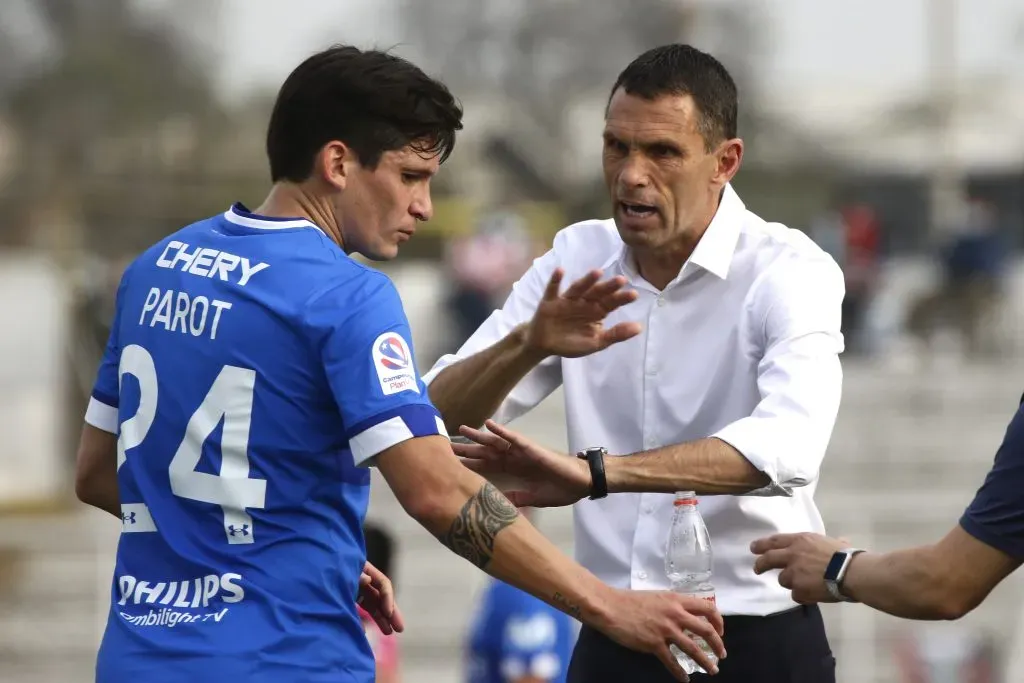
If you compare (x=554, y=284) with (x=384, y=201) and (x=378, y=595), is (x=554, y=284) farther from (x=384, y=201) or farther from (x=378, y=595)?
(x=378, y=595)

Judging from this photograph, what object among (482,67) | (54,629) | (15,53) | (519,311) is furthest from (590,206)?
(519,311)

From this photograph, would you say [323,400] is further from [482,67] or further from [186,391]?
[482,67]

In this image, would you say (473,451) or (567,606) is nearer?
(567,606)

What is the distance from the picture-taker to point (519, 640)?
750cm

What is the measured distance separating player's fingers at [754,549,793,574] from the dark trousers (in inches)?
11.4

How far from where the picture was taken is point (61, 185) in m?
40.2

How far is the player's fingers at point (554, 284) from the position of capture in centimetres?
401

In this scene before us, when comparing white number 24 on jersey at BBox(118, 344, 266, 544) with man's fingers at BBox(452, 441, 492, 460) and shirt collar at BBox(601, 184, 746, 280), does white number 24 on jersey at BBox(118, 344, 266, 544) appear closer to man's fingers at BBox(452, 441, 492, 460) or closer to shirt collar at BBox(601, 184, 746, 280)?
man's fingers at BBox(452, 441, 492, 460)

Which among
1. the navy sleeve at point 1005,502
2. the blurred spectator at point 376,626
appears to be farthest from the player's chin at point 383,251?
the blurred spectator at point 376,626

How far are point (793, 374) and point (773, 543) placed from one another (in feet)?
1.28

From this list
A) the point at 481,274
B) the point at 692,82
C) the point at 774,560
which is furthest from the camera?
the point at 481,274

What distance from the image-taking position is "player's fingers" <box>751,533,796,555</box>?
165 inches

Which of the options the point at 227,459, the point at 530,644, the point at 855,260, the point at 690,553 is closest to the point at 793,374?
the point at 690,553

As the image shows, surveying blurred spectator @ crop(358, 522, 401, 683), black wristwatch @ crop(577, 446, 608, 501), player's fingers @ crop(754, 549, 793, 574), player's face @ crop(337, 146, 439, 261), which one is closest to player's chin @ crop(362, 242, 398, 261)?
player's face @ crop(337, 146, 439, 261)
